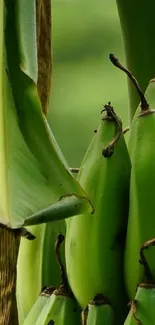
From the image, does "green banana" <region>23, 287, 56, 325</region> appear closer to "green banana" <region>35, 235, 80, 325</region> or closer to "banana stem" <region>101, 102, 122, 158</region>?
"green banana" <region>35, 235, 80, 325</region>

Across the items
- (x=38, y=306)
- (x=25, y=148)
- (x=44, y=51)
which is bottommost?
(x=38, y=306)

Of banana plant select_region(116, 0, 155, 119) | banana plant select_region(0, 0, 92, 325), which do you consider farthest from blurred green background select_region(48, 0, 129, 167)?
banana plant select_region(0, 0, 92, 325)

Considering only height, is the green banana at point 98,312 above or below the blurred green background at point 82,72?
below

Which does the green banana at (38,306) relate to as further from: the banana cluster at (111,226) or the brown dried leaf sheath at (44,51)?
the brown dried leaf sheath at (44,51)

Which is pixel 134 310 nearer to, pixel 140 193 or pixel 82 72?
pixel 140 193

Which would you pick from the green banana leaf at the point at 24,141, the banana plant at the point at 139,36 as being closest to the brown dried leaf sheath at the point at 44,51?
the banana plant at the point at 139,36

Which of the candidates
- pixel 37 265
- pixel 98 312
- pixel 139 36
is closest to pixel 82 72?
pixel 139 36
